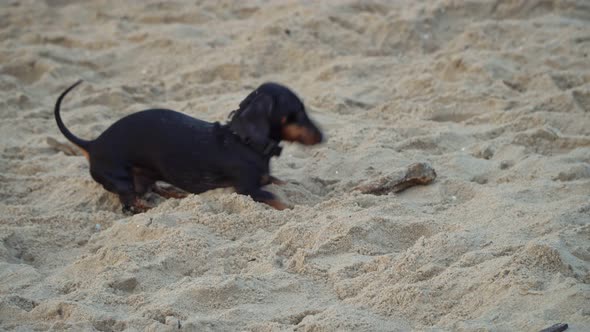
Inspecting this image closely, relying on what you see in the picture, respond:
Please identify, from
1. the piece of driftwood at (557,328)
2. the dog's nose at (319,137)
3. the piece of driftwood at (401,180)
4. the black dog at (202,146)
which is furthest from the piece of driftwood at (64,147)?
the piece of driftwood at (557,328)

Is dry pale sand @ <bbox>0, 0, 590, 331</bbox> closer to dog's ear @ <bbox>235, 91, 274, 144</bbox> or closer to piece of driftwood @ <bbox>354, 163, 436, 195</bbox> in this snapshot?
piece of driftwood @ <bbox>354, 163, 436, 195</bbox>

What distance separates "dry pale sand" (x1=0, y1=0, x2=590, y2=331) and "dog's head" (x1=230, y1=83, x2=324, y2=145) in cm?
26

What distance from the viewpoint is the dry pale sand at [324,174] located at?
10.4ft

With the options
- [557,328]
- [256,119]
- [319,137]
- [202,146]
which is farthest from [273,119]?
[557,328]

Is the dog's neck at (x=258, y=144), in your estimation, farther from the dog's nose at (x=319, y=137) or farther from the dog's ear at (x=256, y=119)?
the dog's nose at (x=319, y=137)

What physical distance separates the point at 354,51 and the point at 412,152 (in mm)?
1800

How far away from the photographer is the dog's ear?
4.42 m

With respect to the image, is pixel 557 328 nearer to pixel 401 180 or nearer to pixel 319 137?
pixel 401 180

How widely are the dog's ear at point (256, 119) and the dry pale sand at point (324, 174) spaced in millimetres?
328

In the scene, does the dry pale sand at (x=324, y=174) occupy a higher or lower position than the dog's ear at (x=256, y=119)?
lower

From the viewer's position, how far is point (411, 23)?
21.6 ft

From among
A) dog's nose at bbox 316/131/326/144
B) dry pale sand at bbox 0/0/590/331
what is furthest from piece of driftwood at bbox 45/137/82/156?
dog's nose at bbox 316/131/326/144

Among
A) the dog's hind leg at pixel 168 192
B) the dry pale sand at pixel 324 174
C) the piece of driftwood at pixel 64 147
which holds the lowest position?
the dog's hind leg at pixel 168 192

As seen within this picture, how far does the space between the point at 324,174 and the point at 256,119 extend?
514 mm
